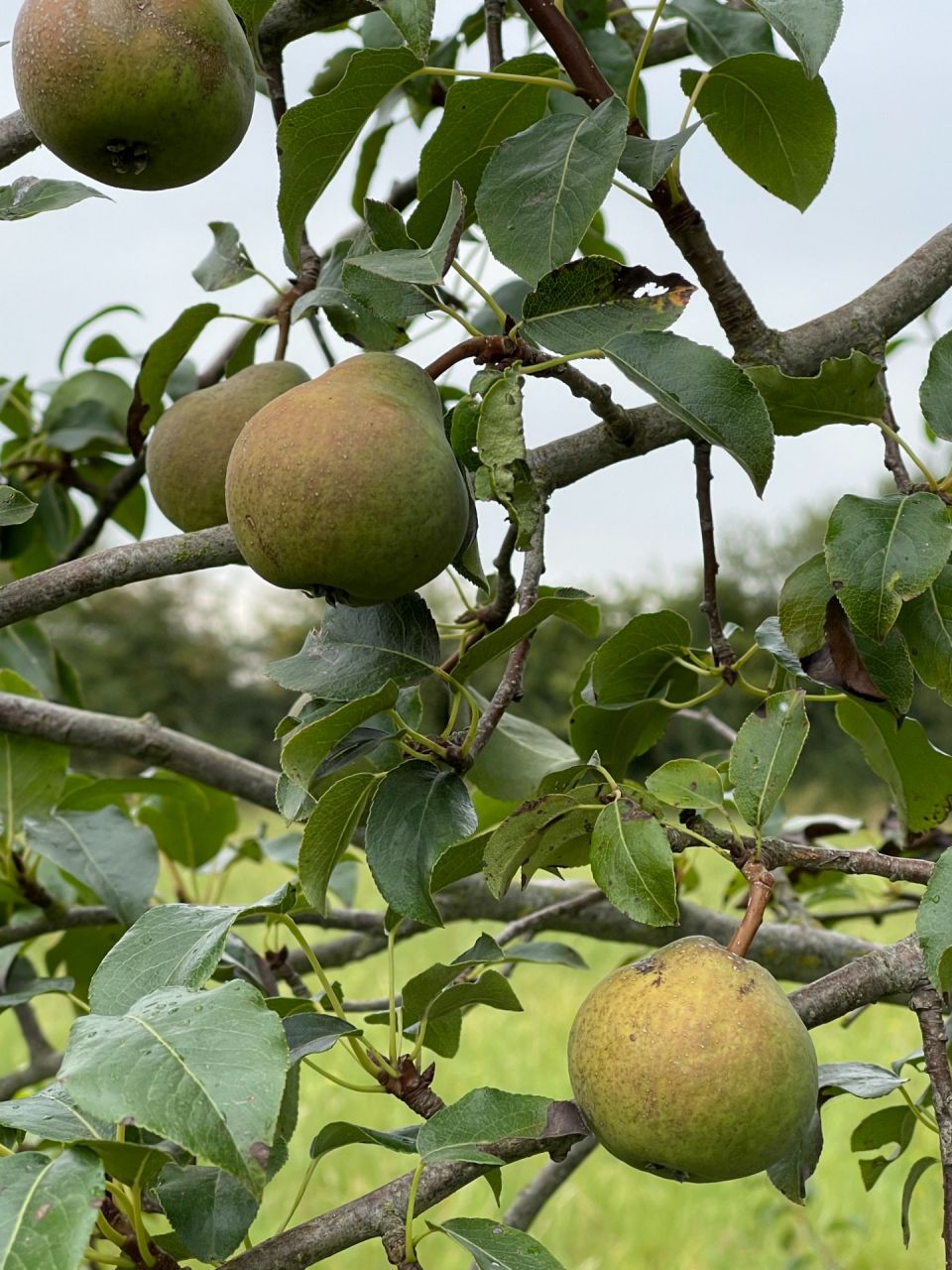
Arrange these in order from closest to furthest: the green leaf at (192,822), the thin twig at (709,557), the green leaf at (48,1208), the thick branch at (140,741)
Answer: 1. the green leaf at (48,1208)
2. the thin twig at (709,557)
3. the thick branch at (140,741)
4. the green leaf at (192,822)

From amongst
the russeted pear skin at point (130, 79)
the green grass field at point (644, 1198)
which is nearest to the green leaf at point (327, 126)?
the russeted pear skin at point (130, 79)

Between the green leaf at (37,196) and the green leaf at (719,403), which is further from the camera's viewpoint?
the green leaf at (37,196)

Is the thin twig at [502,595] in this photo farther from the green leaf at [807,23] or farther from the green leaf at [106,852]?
the green leaf at [106,852]

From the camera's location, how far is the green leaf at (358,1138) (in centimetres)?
67

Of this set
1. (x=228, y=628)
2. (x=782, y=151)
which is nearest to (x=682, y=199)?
(x=782, y=151)

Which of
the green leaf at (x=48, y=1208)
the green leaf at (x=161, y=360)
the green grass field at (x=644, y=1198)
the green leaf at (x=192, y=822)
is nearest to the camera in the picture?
the green leaf at (x=48, y=1208)

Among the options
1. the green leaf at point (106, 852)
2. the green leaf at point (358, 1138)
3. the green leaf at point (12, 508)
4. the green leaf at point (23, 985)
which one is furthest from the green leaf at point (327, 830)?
the green leaf at point (106, 852)

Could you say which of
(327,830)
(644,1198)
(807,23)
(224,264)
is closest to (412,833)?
(327,830)

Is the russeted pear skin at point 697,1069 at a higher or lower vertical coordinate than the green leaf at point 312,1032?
higher

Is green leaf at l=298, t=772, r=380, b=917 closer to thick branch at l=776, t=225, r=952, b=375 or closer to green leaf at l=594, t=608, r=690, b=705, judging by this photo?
green leaf at l=594, t=608, r=690, b=705

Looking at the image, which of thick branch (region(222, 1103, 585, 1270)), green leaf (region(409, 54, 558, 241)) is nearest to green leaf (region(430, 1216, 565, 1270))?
A: thick branch (region(222, 1103, 585, 1270))

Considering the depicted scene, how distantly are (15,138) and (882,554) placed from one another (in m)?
0.67

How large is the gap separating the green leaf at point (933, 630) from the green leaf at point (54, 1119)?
0.52 metres

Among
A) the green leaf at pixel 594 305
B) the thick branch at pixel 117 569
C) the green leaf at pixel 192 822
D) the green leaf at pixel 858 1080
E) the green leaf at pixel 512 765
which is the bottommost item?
the green leaf at pixel 192 822
